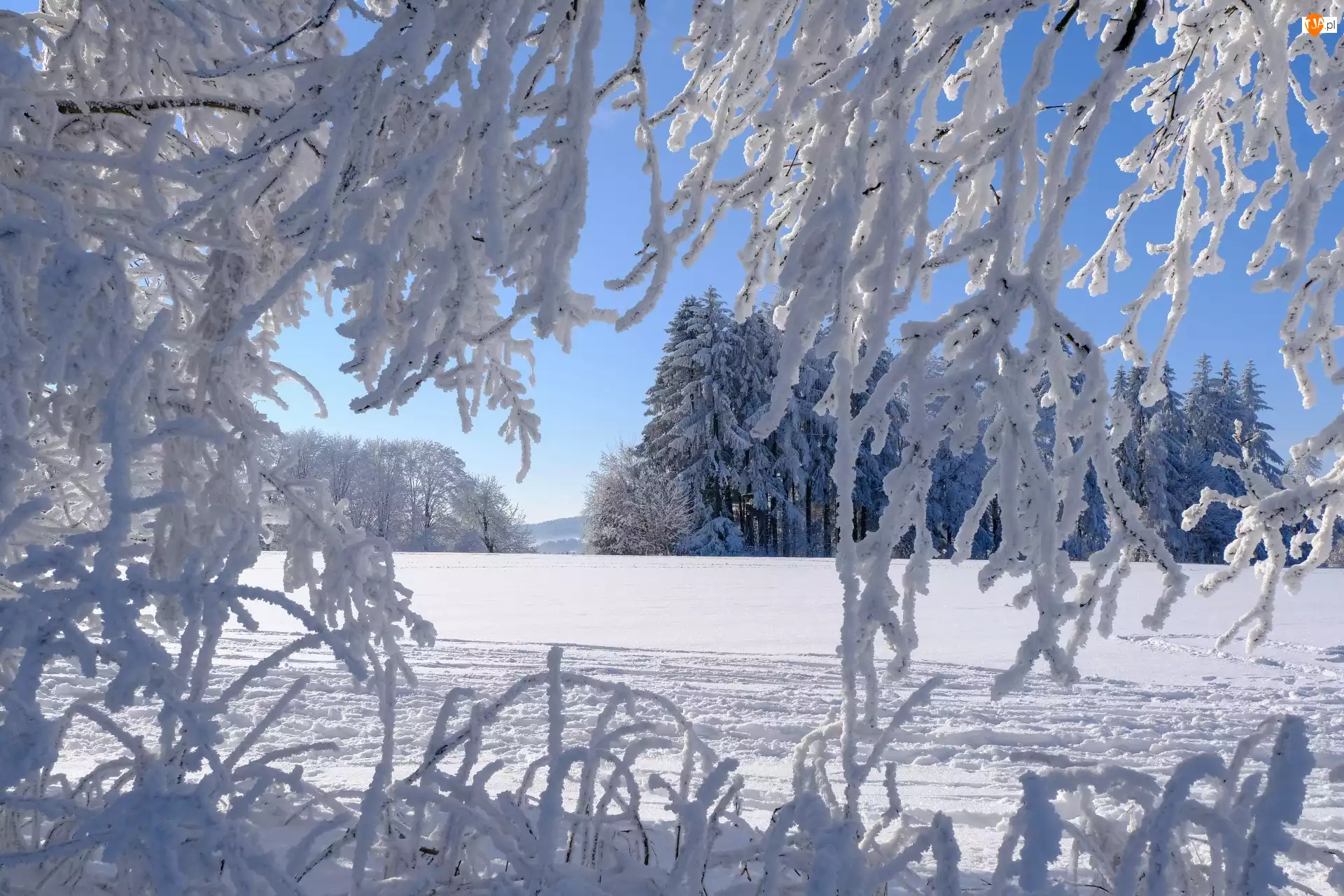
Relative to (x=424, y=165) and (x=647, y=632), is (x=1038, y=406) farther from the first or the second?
(x=647, y=632)

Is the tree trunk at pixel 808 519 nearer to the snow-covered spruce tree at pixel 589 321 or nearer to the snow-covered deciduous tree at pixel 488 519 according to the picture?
the snow-covered deciduous tree at pixel 488 519

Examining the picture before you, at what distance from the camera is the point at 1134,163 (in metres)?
2.97

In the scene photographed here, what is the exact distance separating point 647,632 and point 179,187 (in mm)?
5266

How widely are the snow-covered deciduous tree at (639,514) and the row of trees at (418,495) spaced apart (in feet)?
22.7

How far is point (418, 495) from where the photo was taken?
1661 inches

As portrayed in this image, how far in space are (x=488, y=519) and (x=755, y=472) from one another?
13971 millimetres

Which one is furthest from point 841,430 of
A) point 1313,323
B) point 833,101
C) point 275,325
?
point 275,325

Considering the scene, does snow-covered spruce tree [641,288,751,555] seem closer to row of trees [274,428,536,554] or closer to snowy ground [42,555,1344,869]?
row of trees [274,428,536,554]

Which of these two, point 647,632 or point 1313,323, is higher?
point 1313,323

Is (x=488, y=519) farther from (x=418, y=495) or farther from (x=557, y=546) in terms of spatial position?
(x=557, y=546)

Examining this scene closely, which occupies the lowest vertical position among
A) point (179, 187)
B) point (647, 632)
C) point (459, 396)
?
point (647, 632)

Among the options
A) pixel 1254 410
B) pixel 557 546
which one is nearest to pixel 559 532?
pixel 557 546

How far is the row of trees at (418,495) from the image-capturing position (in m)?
37.2

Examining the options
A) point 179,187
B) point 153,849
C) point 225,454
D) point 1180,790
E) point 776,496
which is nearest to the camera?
point 153,849
